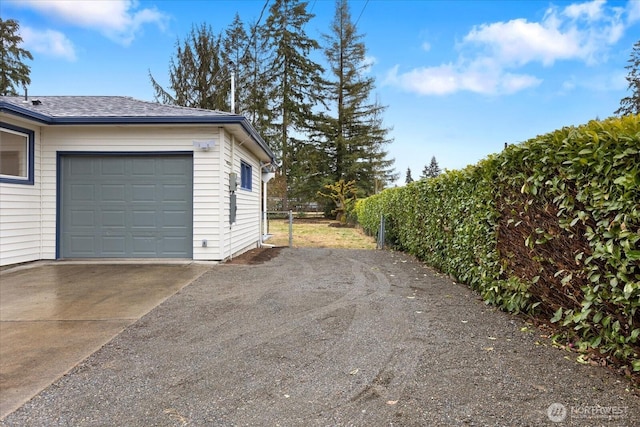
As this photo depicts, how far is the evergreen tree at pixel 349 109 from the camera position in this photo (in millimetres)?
30547

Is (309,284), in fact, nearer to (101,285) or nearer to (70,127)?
(101,285)

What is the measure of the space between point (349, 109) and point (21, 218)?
1019 inches

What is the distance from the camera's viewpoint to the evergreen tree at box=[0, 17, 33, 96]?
Answer: 26.5 metres

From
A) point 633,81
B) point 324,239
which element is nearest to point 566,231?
point 324,239

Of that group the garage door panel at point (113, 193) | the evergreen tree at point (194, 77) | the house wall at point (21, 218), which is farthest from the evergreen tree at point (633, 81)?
the house wall at point (21, 218)

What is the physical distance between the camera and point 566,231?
3.18 m

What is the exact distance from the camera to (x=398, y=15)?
8594mm

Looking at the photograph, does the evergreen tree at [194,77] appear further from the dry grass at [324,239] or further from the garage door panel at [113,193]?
the garage door panel at [113,193]

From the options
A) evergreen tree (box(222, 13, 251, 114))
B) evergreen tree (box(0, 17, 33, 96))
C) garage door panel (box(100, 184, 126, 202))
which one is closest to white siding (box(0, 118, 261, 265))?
garage door panel (box(100, 184, 126, 202))

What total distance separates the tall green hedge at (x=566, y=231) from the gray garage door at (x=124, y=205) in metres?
5.34

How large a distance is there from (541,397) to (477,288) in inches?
A: 119

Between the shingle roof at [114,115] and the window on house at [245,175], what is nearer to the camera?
the shingle roof at [114,115]

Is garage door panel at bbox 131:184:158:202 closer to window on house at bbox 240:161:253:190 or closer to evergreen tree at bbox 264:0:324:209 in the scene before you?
window on house at bbox 240:161:253:190

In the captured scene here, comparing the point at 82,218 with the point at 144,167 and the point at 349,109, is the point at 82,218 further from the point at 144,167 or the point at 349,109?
the point at 349,109
